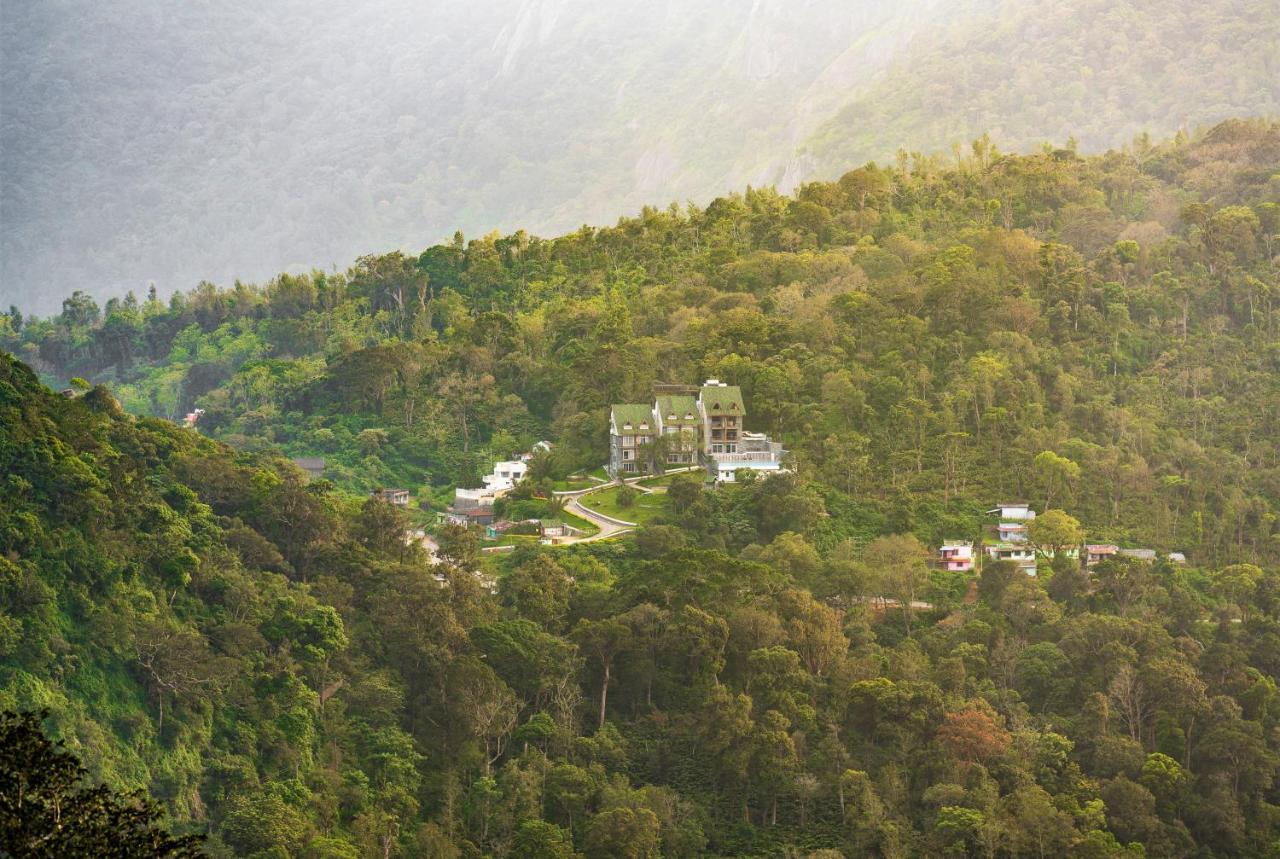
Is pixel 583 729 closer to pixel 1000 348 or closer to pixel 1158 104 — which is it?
pixel 1000 348

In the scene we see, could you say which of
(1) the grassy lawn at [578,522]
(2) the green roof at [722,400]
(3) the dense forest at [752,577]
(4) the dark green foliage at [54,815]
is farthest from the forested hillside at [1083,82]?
(4) the dark green foliage at [54,815]

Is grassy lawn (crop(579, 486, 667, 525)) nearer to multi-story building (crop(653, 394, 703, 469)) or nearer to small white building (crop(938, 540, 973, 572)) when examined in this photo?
multi-story building (crop(653, 394, 703, 469))

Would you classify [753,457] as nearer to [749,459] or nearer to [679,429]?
[749,459]

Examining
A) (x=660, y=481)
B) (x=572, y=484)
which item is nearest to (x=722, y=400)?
(x=660, y=481)

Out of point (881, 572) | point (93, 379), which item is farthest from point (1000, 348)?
point (93, 379)

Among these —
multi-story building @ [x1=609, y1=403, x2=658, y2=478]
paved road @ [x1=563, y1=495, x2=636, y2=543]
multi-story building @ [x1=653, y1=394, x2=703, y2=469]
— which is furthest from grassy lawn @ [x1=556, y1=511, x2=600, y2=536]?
multi-story building @ [x1=653, y1=394, x2=703, y2=469]
